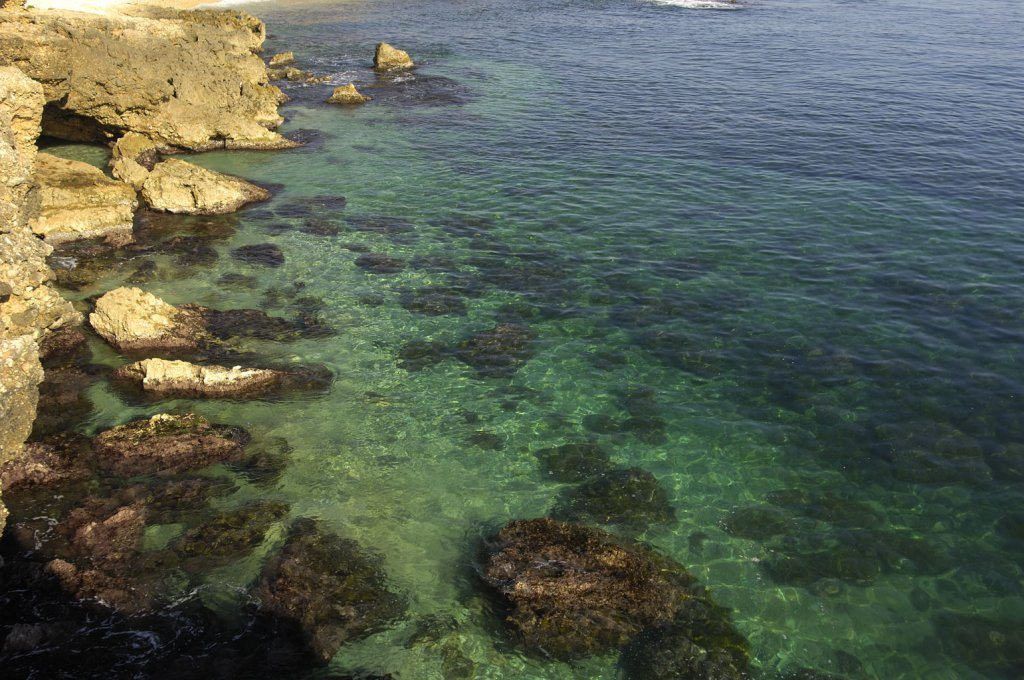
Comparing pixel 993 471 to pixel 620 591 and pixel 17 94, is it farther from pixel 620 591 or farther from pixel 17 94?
pixel 17 94

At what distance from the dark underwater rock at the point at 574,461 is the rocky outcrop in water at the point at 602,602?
224cm

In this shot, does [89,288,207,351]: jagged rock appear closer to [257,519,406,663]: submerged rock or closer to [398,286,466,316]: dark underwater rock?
[398,286,466,316]: dark underwater rock

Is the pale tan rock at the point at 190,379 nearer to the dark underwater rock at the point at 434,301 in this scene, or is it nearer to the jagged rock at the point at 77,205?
the dark underwater rock at the point at 434,301

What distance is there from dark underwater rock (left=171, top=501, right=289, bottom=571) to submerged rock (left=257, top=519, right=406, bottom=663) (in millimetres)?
707

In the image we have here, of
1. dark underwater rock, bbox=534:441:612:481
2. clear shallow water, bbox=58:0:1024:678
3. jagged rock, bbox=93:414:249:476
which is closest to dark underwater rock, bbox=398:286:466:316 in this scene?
clear shallow water, bbox=58:0:1024:678

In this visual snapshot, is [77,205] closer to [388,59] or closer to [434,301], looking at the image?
[434,301]

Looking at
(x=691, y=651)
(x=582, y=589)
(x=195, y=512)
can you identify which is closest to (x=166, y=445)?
(x=195, y=512)

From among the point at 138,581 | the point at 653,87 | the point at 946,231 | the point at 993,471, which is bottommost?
the point at 138,581

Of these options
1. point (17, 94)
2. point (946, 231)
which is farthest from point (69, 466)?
point (946, 231)

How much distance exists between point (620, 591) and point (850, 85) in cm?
4275

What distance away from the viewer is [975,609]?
1305 centimetres

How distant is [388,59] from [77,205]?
1172 inches

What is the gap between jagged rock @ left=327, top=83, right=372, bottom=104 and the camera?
43406 mm

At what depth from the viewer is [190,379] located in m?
18.2
